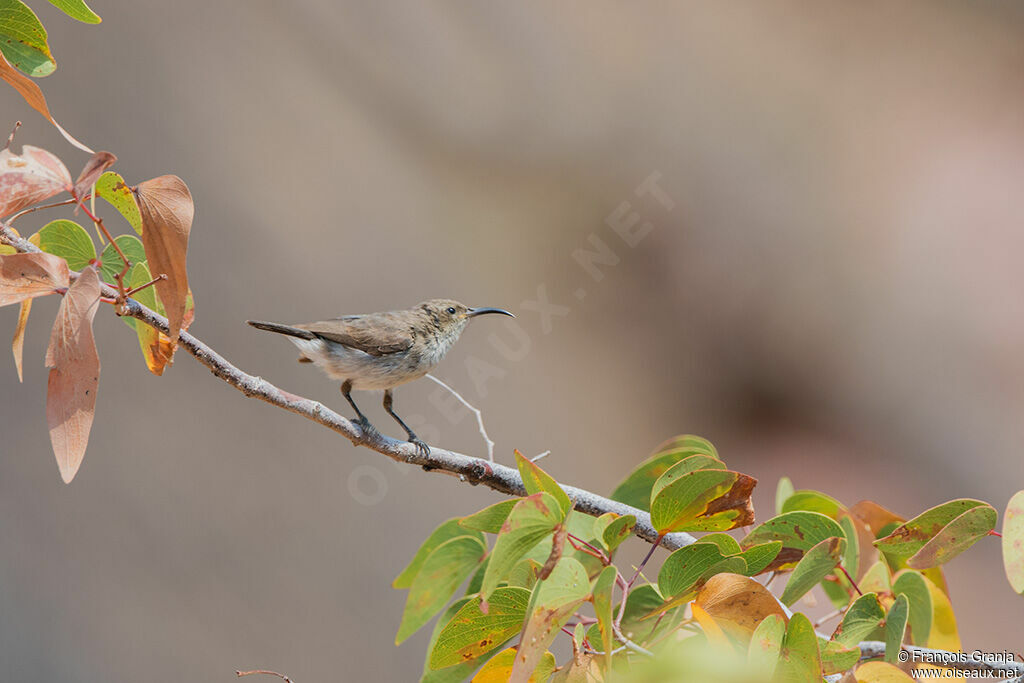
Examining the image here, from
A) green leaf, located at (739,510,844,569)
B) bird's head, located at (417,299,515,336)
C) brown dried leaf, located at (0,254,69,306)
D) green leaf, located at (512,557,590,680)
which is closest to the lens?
green leaf, located at (512,557,590,680)

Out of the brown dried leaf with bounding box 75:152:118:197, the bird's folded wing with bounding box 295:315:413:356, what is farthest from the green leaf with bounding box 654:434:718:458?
the bird's folded wing with bounding box 295:315:413:356

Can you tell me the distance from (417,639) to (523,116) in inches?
143

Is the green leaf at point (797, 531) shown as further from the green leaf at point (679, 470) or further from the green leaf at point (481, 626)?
the green leaf at point (481, 626)

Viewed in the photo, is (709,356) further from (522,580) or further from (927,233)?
(522,580)

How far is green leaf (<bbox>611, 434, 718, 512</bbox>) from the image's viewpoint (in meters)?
1.19

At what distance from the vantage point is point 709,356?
5660 millimetres

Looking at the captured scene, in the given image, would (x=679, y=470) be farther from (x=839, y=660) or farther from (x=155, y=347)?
(x=155, y=347)

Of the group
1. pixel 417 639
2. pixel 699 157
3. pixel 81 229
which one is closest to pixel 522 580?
pixel 81 229

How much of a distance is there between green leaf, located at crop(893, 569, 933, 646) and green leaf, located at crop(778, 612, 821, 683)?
1.26 feet

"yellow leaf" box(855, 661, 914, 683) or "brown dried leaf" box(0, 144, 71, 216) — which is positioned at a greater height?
"yellow leaf" box(855, 661, 914, 683)

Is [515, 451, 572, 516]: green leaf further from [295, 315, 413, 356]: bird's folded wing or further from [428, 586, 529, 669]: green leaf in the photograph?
[295, 315, 413, 356]: bird's folded wing

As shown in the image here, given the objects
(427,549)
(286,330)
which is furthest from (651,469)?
(286,330)

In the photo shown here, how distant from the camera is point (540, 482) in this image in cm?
82

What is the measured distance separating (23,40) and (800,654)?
117 cm
